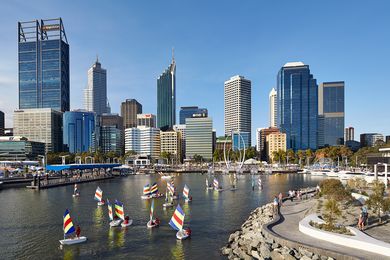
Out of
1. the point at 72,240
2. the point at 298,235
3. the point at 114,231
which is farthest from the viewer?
the point at 114,231

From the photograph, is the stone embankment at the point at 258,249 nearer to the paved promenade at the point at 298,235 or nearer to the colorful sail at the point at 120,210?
the paved promenade at the point at 298,235

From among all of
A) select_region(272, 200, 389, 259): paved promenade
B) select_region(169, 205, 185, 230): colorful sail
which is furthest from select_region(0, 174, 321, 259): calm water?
select_region(272, 200, 389, 259): paved promenade

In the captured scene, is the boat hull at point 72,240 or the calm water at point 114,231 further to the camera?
the boat hull at point 72,240

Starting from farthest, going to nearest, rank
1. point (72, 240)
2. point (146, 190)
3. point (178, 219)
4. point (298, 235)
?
point (146, 190), point (178, 219), point (72, 240), point (298, 235)

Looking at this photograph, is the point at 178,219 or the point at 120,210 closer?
the point at 178,219

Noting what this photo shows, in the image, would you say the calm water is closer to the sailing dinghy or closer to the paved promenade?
the sailing dinghy

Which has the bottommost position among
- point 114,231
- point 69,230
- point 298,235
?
point 114,231

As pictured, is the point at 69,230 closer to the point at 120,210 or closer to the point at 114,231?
the point at 114,231

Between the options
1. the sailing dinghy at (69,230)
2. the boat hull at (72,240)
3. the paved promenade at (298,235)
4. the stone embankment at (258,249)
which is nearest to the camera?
the paved promenade at (298,235)

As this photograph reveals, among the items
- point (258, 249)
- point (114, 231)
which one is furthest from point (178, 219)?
point (258, 249)

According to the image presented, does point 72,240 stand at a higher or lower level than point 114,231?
higher

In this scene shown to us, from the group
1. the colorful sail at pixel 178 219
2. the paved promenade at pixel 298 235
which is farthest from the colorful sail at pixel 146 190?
the colorful sail at pixel 178 219

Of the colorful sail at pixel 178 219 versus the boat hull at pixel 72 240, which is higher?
the colorful sail at pixel 178 219

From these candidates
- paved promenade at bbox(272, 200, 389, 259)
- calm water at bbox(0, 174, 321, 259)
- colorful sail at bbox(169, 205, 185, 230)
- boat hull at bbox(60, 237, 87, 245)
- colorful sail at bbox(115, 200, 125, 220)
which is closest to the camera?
paved promenade at bbox(272, 200, 389, 259)
